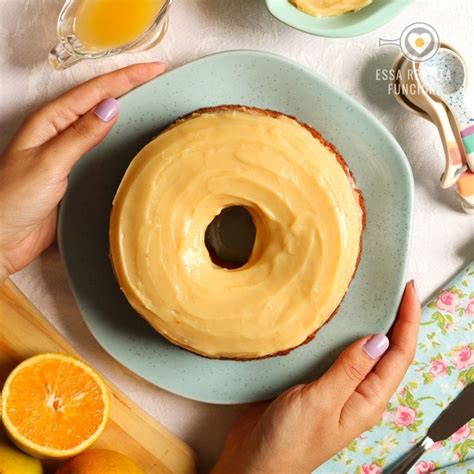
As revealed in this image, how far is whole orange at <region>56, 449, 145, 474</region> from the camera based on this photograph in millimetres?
1604

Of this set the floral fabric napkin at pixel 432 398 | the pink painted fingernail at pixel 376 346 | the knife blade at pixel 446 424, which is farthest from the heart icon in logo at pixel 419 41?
the knife blade at pixel 446 424

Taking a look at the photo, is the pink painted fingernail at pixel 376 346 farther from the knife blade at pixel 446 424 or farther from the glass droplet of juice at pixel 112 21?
the glass droplet of juice at pixel 112 21

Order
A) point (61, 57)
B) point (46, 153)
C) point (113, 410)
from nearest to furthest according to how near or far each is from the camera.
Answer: point (46, 153)
point (61, 57)
point (113, 410)

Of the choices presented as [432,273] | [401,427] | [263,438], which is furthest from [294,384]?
[432,273]

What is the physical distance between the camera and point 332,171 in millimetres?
1489

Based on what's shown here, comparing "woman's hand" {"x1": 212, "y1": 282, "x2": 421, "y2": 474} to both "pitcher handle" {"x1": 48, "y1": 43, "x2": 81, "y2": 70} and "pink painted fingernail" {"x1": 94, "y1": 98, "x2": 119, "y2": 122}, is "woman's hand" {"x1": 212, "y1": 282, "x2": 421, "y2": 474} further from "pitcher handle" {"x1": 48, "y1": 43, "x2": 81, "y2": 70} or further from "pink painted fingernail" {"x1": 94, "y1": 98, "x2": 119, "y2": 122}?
"pitcher handle" {"x1": 48, "y1": 43, "x2": 81, "y2": 70}

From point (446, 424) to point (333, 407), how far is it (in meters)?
0.31

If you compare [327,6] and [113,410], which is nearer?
[327,6]

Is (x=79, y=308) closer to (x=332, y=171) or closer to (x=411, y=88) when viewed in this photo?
(x=332, y=171)

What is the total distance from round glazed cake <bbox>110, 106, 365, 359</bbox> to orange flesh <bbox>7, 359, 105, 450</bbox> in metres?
0.25

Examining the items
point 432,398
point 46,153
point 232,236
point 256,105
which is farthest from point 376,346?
point 46,153

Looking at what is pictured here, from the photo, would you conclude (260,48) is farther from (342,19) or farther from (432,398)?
(432,398)

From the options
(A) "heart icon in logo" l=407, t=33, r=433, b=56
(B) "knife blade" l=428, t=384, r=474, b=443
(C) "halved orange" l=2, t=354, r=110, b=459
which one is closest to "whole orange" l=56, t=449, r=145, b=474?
(C) "halved orange" l=2, t=354, r=110, b=459

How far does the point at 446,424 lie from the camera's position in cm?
175
